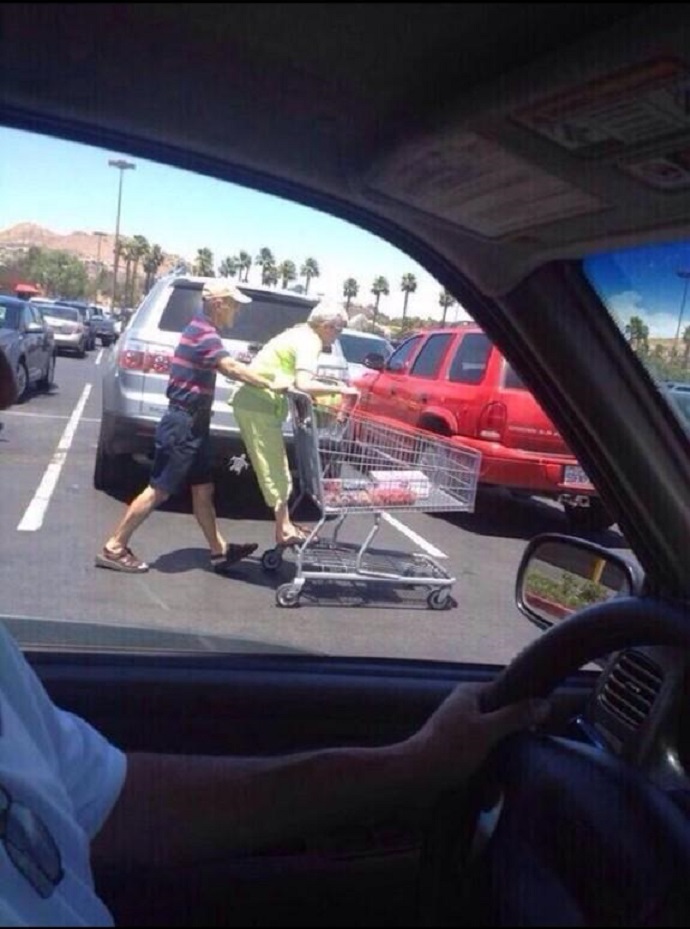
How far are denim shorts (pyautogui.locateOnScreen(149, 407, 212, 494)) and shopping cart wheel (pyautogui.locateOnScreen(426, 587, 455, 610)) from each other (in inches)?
59.5

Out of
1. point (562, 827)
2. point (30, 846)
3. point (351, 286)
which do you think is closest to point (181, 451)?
→ point (351, 286)

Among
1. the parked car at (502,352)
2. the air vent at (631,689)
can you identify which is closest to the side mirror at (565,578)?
the parked car at (502,352)

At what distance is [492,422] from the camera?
6957 mm

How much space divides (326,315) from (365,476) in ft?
2.78

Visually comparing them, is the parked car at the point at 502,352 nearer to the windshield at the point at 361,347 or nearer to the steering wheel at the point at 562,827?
the steering wheel at the point at 562,827

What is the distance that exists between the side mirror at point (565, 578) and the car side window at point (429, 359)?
4.08 meters

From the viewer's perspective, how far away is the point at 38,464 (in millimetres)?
8844

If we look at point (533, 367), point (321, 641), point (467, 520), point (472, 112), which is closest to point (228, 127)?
point (472, 112)

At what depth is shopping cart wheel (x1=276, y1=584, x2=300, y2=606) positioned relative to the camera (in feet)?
17.8

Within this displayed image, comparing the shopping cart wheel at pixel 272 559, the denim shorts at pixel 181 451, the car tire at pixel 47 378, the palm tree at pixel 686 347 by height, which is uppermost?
the palm tree at pixel 686 347

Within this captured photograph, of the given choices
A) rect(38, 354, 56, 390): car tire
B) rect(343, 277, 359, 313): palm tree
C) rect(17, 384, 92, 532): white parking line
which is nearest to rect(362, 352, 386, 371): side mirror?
rect(17, 384, 92, 532): white parking line

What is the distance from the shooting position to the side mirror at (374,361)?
22.9 ft

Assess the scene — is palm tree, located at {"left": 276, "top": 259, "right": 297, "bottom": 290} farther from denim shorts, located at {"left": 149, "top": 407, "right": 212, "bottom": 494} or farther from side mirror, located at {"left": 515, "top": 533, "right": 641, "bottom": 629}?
denim shorts, located at {"left": 149, "top": 407, "right": 212, "bottom": 494}

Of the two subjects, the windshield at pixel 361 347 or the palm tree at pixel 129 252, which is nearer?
the palm tree at pixel 129 252
